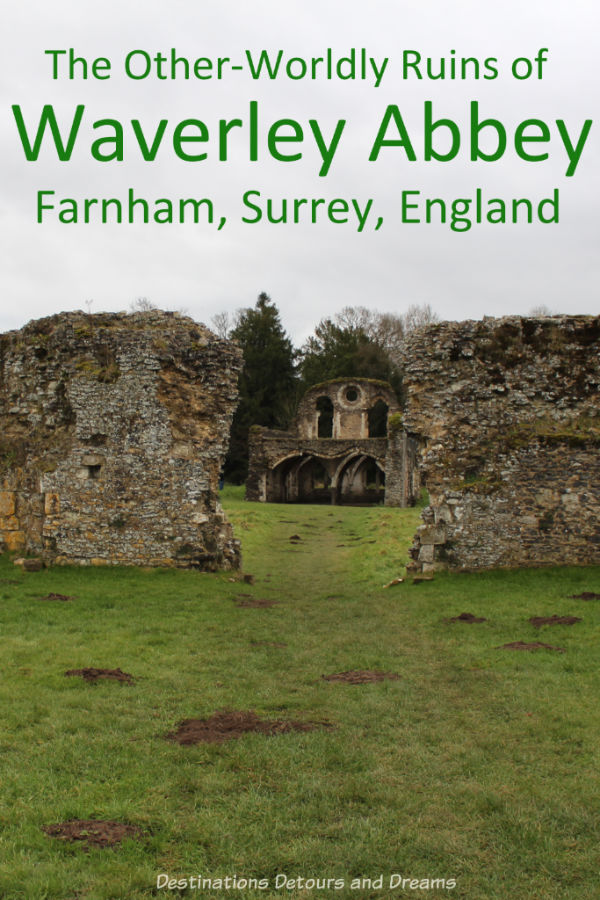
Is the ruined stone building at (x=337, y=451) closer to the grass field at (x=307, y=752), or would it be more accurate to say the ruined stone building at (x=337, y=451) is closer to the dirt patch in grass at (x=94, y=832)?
the grass field at (x=307, y=752)

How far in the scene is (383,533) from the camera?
2345 centimetres

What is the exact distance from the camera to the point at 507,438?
1505 centimetres

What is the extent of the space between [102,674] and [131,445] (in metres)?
7.77

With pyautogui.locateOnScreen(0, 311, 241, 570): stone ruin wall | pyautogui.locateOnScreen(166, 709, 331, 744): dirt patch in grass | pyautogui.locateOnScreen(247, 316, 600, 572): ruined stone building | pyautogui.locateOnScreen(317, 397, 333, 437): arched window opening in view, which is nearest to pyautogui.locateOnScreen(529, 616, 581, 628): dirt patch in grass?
pyautogui.locateOnScreen(247, 316, 600, 572): ruined stone building

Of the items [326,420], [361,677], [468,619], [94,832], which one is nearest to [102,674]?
[361,677]

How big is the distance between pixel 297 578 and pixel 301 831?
1187 cm

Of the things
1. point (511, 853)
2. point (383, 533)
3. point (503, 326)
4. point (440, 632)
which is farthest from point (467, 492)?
point (511, 853)

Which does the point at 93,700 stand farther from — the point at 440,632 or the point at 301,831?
the point at 440,632

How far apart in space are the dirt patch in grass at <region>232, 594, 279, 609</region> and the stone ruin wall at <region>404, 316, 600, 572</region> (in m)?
3.54

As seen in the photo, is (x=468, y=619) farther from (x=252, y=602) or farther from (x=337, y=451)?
(x=337, y=451)

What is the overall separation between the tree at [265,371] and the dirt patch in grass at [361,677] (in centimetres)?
4602

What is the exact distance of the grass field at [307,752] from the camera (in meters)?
4.27

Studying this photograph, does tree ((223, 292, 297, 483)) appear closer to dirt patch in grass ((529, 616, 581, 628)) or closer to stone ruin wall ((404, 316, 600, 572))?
stone ruin wall ((404, 316, 600, 572))

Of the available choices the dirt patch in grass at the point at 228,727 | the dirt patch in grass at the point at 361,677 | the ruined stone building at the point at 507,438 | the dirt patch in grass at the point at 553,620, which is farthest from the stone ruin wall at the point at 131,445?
the dirt patch in grass at the point at 228,727
